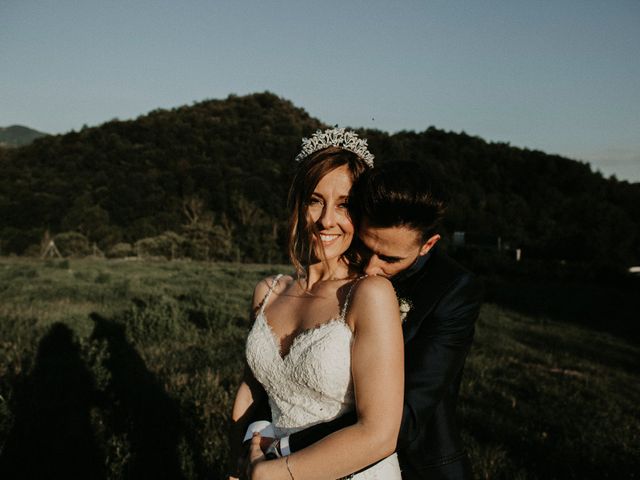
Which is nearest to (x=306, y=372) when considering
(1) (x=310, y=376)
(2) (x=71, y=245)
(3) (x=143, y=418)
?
(1) (x=310, y=376)

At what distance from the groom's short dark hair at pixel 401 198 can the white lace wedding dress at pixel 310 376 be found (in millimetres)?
361

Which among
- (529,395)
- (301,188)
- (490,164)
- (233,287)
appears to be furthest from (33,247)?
(490,164)

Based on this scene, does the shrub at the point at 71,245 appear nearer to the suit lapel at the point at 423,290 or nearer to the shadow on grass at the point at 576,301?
the shadow on grass at the point at 576,301

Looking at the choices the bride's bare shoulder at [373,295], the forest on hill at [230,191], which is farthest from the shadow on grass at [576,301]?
the bride's bare shoulder at [373,295]

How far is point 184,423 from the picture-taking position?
525 centimetres

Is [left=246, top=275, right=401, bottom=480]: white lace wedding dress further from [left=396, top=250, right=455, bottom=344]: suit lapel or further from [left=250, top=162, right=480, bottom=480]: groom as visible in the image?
[left=396, top=250, right=455, bottom=344]: suit lapel

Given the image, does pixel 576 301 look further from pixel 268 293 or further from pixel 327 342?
pixel 327 342

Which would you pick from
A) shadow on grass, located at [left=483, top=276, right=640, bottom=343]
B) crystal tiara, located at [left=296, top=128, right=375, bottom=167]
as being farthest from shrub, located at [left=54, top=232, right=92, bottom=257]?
crystal tiara, located at [left=296, top=128, right=375, bottom=167]

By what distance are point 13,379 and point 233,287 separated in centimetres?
1131

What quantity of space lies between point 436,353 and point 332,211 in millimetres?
775

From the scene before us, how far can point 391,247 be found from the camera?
2.19m

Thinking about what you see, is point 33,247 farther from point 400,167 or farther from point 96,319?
point 400,167

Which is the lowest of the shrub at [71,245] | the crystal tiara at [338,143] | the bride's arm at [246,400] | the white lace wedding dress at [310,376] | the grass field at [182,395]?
the shrub at [71,245]

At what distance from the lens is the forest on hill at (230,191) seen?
1364 inches
